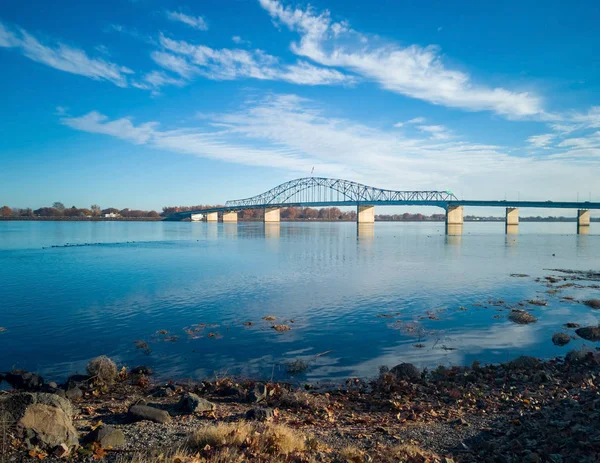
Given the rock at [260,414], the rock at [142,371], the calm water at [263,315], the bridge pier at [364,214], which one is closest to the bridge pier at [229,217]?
the bridge pier at [364,214]

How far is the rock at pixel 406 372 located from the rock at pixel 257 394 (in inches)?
144

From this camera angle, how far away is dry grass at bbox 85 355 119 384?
10.3 meters

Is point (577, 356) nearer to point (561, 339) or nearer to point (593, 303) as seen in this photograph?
point (561, 339)

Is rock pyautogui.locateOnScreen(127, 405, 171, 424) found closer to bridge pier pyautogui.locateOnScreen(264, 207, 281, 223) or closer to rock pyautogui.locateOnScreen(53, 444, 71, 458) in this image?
rock pyautogui.locateOnScreen(53, 444, 71, 458)

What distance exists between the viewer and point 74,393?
9.34 metres

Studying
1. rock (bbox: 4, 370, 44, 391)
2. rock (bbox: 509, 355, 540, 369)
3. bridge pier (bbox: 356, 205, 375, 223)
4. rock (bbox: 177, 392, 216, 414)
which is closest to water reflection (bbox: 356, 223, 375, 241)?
bridge pier (bbox: 356, 205, 375, 223)

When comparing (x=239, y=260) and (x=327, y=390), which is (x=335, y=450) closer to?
(x=327, y=390)

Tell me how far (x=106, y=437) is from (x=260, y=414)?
2.84m

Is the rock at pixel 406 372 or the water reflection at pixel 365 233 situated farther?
the water reflection at pixel 365 233

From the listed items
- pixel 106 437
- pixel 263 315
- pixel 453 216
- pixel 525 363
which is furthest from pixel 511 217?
pixel 106 437

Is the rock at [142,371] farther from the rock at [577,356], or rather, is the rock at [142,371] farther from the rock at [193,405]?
the rock at [577,356]

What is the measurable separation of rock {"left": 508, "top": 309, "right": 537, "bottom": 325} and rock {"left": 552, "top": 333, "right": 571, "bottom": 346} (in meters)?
2.15

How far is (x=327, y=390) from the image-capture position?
33.3 feet

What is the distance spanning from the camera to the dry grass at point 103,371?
10336 millimetres
